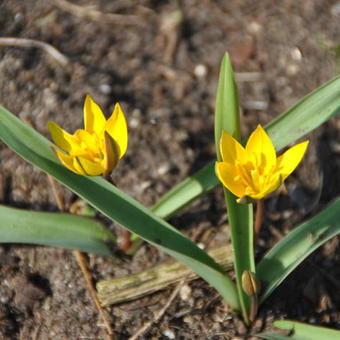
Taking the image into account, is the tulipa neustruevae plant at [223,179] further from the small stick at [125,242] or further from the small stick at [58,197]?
the small stick at [58,197]

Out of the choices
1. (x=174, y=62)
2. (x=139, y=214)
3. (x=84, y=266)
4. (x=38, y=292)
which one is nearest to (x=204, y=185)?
(x=139, y=214)

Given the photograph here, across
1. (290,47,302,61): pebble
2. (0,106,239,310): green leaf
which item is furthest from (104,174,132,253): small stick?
(290,47,302,61): pebble

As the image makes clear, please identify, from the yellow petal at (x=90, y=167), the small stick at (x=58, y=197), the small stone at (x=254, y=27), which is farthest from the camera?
the small stone at (x=254, y=27)

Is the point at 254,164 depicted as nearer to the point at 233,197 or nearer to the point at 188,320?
the point at 233,197

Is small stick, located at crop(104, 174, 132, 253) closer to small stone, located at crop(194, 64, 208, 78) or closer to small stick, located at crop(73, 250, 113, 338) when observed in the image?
small stick, located at crop(73, 250, 113, 338)

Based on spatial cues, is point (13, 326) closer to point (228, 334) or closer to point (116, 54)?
point (228, 334)

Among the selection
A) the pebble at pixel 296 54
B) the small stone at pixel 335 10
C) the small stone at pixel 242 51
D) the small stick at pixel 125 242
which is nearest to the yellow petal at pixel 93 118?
the small stick at pixel 125 242

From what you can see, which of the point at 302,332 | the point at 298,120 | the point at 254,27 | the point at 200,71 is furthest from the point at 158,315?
the point at 254,27

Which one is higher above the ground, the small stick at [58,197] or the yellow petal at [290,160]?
the small stick at [58,197]
